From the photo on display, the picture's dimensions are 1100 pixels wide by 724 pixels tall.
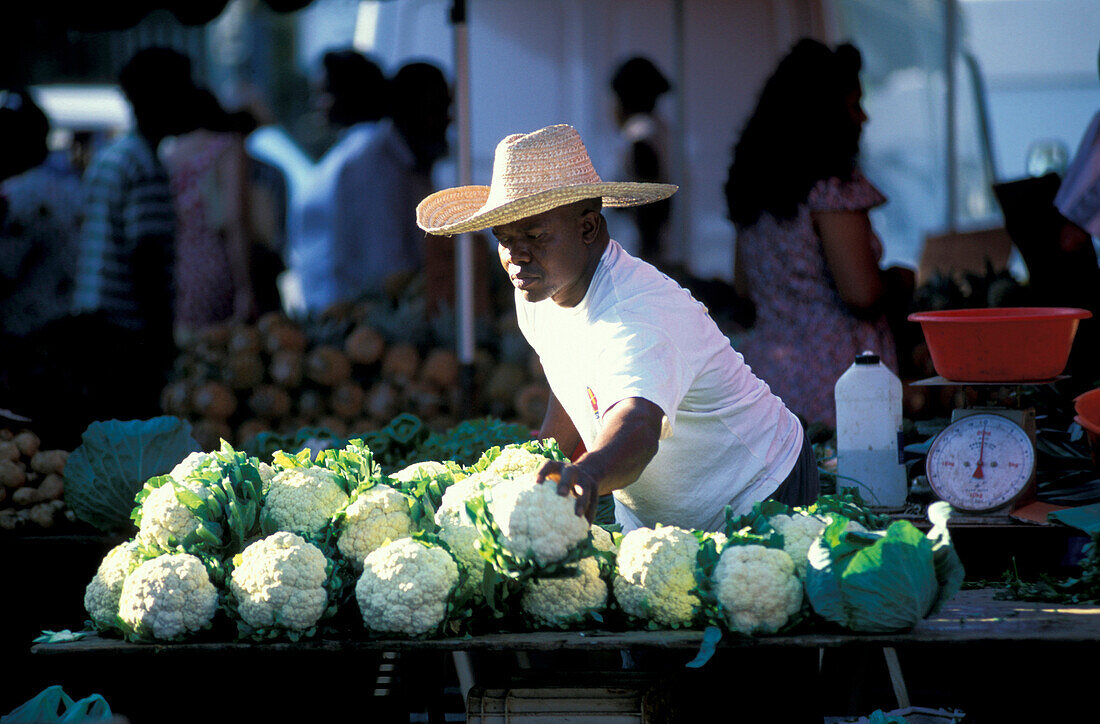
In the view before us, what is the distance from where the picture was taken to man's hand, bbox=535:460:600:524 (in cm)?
212

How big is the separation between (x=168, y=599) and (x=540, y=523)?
2.33ft

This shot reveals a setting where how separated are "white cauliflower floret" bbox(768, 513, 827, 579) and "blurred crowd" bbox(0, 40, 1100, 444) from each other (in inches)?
71.3

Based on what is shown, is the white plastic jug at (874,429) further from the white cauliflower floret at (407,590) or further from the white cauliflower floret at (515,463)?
the white cauliflower floret at (407,590)

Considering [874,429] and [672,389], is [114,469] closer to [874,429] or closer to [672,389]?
[672,389]

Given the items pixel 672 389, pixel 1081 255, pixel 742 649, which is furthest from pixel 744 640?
pixel 1081 255

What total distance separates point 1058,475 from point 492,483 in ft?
5.92

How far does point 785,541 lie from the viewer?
89.5 inches

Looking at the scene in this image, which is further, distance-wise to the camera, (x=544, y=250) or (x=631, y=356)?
(x=544, y=250)

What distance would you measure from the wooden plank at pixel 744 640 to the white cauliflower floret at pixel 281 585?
51 mm

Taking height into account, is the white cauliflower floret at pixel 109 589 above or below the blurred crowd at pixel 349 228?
below

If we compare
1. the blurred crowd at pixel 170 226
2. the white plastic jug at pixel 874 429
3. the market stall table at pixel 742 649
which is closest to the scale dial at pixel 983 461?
the white plastic jug at pixel 874 429

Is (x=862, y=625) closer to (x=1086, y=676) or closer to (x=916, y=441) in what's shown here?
(x=1086, y=676)

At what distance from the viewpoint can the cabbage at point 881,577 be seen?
2080mm

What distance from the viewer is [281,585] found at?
2.18m
